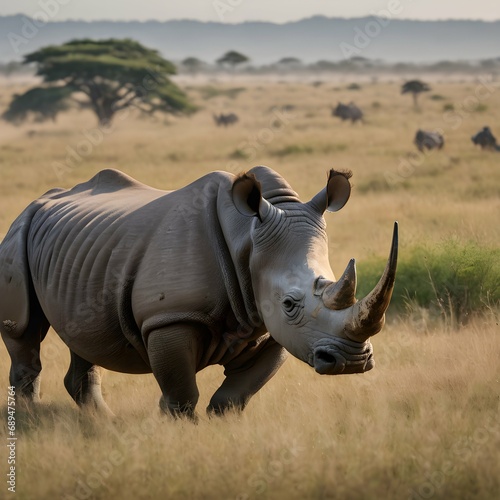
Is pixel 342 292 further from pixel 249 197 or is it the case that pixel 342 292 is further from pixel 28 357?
pixel 28 357

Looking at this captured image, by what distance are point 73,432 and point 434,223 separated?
8.22 m

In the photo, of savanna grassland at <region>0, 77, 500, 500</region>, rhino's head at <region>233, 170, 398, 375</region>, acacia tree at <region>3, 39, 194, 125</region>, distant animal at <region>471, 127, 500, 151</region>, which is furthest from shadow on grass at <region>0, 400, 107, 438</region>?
acacia tree at <region>3, 39, 194, 125</region>

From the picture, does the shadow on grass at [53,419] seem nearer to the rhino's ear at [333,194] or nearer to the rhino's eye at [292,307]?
the rhino's eye at [292,307]

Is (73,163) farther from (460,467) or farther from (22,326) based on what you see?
(460,467)

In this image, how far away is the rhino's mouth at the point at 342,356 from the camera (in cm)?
471

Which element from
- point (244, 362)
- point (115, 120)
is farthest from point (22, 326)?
point (115, 120)

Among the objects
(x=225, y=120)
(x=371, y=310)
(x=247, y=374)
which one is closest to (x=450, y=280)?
(x=247, y=374)

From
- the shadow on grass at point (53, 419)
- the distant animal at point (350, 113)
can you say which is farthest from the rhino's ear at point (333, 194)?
the distant animal at point (350, 113)

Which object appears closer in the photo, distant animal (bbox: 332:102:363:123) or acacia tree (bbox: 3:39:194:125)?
distant animal (bbox: 332:102:363:123)

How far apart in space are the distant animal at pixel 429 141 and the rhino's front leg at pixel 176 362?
60.2ft

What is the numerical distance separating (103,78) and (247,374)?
1393 inches

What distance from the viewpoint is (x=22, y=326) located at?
6.56 meters

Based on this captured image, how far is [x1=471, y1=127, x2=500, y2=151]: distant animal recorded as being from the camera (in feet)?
76.2

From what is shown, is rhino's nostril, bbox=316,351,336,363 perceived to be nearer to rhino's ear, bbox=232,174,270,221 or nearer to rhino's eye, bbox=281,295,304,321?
rhino's eye, bbox=281,295,304,321
